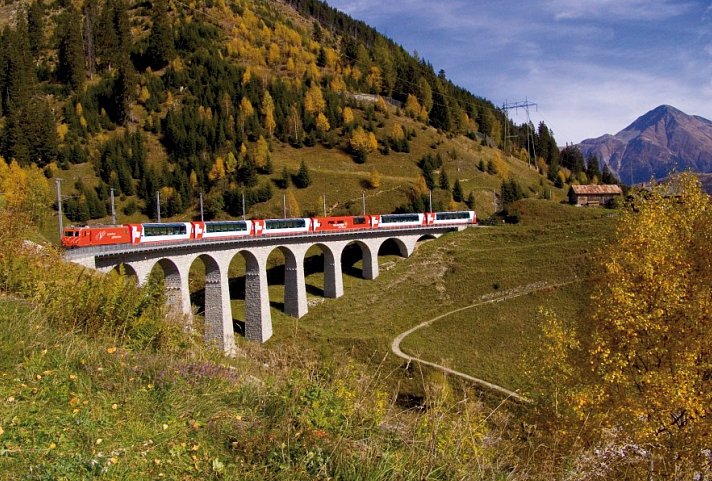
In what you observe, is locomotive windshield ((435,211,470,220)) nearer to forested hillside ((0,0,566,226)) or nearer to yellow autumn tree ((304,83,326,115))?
forested hillside ((0,0,566,226))

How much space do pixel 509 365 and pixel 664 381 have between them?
23700 mm

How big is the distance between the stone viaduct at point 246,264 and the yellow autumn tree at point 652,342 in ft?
64.2

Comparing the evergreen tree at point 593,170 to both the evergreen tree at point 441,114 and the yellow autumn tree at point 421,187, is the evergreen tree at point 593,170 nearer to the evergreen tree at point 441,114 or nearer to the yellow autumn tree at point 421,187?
the evergreen tree at point 441,114

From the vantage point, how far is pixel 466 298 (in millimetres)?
51531

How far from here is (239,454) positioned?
5305 mm

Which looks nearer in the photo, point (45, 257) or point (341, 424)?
point (341, 424)

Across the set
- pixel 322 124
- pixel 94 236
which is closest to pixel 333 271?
pixel 94 236

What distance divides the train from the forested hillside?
→ 2035cm

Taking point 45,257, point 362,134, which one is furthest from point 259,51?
point 45,257

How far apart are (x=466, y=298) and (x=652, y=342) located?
120 feet

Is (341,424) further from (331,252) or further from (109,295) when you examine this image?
(331,252)

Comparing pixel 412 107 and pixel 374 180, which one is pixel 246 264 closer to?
pixel 374 180

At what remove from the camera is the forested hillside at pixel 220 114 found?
92.4m

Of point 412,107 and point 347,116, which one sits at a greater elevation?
point 412,107
